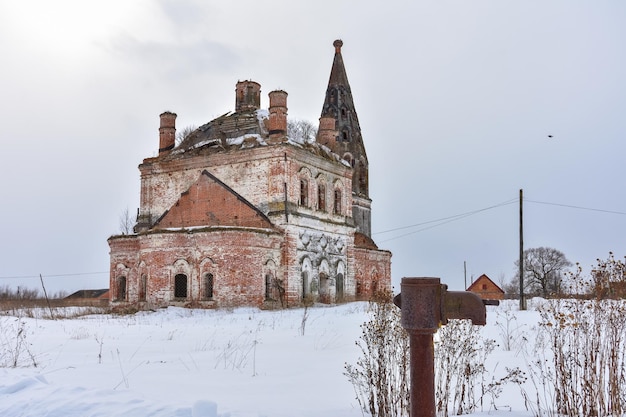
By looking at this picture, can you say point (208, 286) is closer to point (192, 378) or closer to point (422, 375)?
point (192, 378)

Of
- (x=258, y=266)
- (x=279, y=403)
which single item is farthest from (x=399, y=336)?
(x=258, y=266)

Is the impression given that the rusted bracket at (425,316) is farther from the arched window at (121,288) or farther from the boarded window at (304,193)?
the arched window at (121,288)

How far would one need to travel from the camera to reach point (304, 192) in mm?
30156

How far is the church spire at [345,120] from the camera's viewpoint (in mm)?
44531

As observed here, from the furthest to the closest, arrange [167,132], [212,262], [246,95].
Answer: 1. [246,95]
2. [167,132]
3. [212,262]

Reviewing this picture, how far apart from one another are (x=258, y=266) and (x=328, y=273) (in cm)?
523

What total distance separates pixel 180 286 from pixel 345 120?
2238cm

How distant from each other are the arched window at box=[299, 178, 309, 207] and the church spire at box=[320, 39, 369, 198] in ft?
47.4

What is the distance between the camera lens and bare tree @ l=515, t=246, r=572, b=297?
2343 inches

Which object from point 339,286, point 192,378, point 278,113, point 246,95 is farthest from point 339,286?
point 192,378

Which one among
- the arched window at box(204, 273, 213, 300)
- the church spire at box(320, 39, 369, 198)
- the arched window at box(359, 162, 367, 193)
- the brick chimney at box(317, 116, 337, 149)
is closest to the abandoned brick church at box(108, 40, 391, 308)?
the arched window at box(204, 273, 213, 300)

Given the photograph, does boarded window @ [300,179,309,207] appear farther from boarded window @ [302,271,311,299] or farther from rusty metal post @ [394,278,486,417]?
rusty metal post @ [394,278,486,417]

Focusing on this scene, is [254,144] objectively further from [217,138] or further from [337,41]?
[337,41]

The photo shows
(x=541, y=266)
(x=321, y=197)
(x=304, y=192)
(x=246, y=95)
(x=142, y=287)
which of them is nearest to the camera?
(x=142, y=287)
